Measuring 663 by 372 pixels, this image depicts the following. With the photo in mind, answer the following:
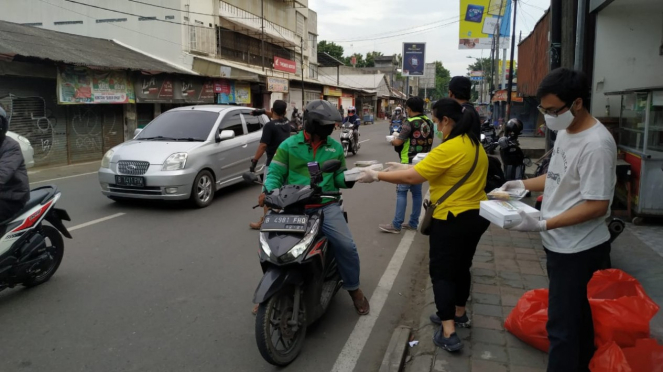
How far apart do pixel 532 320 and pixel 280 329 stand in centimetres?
169

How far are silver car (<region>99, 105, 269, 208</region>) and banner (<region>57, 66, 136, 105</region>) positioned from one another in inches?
259

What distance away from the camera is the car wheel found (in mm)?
7793

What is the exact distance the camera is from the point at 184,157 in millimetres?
7617

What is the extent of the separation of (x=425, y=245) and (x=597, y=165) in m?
3.93

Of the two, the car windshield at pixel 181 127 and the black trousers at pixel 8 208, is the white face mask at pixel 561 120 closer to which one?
the black trousers at pixel 8 208

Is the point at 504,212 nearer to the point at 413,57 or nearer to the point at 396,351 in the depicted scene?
the point at 396,351

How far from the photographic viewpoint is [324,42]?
6688cm

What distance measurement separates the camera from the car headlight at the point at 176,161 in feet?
24.5

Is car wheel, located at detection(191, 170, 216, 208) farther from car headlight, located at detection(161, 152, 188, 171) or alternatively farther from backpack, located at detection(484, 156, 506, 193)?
backpack, located at detection(484, 156, 506, 193)

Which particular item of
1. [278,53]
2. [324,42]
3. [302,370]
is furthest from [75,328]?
[324,42]

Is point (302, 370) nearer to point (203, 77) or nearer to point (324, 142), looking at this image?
point (324, 142)

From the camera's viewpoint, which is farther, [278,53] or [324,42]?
[324,42]

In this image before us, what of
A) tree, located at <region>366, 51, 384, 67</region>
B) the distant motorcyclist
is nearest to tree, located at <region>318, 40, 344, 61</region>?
tree, located at <region>366, 51, 384, 67</region>

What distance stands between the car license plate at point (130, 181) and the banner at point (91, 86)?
7693 millimetres
